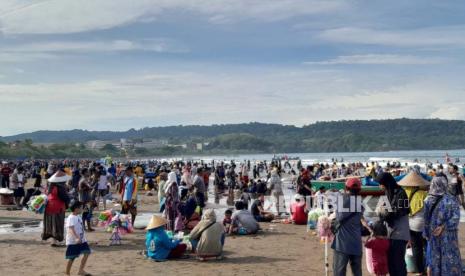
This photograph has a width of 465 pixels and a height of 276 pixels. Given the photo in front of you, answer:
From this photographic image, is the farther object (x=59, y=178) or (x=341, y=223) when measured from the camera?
(x=59, y=178)

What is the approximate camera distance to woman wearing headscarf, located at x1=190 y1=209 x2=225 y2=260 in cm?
1034

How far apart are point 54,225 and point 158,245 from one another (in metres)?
2.99

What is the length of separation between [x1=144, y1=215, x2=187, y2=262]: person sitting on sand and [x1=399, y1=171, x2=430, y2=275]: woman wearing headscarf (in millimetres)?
4467

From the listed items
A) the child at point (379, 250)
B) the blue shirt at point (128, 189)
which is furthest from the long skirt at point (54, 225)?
the child at point (379, 250)

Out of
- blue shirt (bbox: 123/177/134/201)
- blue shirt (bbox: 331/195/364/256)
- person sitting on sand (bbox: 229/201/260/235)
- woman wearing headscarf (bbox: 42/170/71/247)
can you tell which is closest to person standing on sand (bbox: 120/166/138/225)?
blue shirt (bbox: 123/177/134/201)

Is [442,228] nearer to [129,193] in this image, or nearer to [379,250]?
[379,250]

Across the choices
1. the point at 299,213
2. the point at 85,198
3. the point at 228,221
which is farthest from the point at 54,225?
the point at 299,213

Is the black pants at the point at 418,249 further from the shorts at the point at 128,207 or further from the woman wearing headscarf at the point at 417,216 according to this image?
the shorts at the point at 128,207

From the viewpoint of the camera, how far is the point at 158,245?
10.3m

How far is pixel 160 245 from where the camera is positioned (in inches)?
407

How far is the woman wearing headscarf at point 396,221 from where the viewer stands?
732 cm

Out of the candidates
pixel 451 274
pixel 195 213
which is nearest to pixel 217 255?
pixel 195 213

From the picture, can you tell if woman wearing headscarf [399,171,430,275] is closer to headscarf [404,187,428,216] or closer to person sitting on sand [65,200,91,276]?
headscarf [404,187,428,216]

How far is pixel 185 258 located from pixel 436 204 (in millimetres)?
5246
